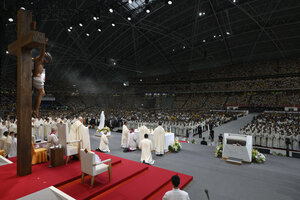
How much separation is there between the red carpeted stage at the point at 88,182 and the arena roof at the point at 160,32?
12.2m

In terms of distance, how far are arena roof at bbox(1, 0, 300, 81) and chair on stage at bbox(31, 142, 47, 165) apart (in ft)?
36.7

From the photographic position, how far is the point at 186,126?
14.6 m

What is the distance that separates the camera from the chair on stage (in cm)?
520

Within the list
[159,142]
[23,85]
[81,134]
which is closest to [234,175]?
[159,142]

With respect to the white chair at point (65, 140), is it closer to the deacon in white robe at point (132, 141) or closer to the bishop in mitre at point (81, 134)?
the bishop in mitre at point (81, 134)

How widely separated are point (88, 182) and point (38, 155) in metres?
2.10

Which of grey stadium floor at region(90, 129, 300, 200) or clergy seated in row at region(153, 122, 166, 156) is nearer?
grey stadium floor at region(90, 129, 300, 200)

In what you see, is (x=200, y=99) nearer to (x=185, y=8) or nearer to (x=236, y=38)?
(x=236, y=38)

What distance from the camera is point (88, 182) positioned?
440 centimetres

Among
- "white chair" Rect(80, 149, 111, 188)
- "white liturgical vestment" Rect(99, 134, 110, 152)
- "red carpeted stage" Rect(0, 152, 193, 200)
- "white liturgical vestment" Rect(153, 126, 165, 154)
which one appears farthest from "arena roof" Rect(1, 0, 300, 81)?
"white chair" Rect(80, 149, 111, 188)

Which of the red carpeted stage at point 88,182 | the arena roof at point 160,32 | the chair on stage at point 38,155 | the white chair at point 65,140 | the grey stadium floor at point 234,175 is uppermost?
the arena roof at point 160,32

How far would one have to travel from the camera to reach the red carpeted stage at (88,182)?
3.73 metres

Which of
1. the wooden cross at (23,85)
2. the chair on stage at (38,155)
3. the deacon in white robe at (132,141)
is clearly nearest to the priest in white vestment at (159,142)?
the deacon in white robe at (132,141)

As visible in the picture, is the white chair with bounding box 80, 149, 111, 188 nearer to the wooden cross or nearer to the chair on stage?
the wooden cross
